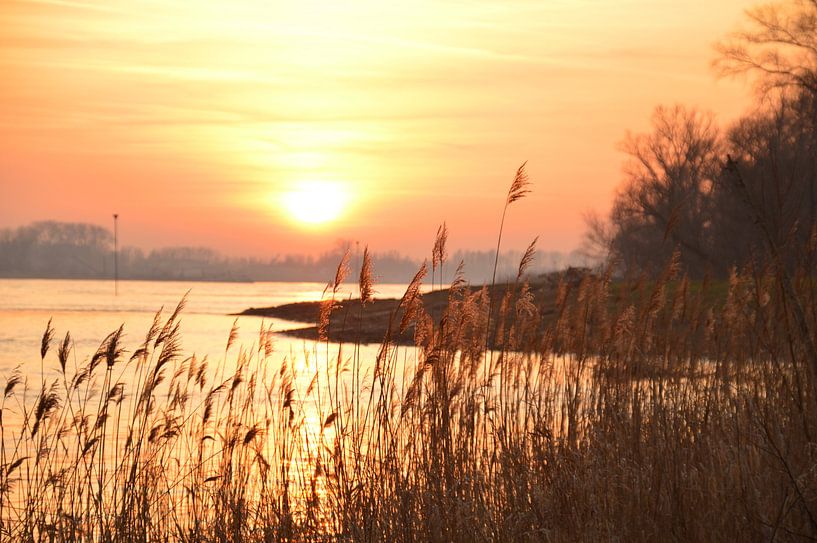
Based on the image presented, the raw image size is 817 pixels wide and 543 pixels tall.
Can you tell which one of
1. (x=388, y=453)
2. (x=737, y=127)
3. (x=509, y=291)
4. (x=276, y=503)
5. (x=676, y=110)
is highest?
(x=676, y=110)

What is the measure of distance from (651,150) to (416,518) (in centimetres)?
5499

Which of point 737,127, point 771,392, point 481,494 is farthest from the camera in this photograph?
point 737,127

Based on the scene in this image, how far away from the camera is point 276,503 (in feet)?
24.1

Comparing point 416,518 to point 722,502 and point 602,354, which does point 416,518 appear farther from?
point 602,354

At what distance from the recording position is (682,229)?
4950 cm

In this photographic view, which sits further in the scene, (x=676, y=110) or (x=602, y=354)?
(x=676, y=110)

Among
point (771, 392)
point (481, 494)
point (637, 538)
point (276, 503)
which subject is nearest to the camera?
point (637, 538)

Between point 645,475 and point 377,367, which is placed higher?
point 377,367

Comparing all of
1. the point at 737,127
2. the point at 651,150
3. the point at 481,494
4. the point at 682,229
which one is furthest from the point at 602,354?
the point at 651,150

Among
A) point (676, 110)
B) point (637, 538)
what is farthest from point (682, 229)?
point (637, 538)

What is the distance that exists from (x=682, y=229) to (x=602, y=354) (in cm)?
4347

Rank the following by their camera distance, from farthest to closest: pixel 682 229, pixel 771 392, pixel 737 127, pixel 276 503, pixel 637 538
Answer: pixel 682 229 < pixel 737 127 < pixel 771 392 < pixel 276 503 < pixel 637 538

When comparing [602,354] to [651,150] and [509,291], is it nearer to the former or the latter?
[509,291]

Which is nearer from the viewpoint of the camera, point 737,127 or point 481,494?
point 481,494
